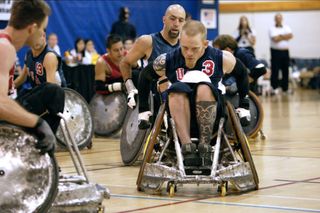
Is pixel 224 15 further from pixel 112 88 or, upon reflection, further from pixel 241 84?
pixel 241 84

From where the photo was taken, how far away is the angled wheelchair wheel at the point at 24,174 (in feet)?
15.0

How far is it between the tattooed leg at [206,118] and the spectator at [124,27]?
36.4 ft

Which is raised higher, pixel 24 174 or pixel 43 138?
pixel 43 138

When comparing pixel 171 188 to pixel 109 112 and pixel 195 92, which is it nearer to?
pixel 195 92

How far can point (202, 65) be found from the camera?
6426 millimetres

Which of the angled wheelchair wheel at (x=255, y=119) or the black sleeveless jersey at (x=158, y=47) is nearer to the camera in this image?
the black sleeveless jersey at (x=158, y=47)

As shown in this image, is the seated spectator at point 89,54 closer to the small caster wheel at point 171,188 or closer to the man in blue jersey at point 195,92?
the man in blue jersey at point 195,92

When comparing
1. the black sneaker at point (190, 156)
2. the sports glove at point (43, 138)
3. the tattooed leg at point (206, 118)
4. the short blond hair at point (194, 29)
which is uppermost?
the short blond hair at point (194, 29)

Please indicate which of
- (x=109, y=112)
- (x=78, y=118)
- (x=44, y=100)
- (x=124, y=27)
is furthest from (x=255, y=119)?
(x=124, y=27)

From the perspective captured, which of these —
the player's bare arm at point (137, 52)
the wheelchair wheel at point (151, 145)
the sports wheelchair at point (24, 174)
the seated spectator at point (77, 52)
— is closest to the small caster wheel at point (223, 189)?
the wheelchair wheel at point (151, 145)

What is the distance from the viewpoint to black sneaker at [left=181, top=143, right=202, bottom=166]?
20.0ft

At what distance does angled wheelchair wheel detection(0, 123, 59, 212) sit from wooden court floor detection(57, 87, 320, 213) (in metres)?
0.90

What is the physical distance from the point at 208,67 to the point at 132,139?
2.02 meters

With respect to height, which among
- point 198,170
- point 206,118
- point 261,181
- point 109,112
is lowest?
point 109,112
